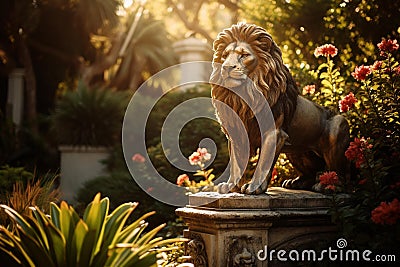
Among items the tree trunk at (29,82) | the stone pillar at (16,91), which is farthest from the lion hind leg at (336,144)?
the stone pillar at (16,91)

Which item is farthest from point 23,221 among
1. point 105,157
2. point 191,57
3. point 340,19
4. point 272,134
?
point 191,57

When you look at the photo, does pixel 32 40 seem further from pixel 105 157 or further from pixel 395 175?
pixel 395 175

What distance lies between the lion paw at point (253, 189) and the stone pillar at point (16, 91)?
1286 cm

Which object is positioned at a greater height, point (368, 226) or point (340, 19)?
point (340, 19)

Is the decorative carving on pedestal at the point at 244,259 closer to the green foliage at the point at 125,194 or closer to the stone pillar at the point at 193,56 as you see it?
the green foliage at the point at 125,194

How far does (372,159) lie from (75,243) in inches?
92.9

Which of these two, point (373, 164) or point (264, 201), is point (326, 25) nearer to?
point (373, 164)

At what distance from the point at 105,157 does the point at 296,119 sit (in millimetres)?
7222

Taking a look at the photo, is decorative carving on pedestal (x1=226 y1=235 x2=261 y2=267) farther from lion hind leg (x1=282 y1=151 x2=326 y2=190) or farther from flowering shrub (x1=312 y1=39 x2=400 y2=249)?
lion hind leg (x1=282 y1=151 x2=326 y2=190)

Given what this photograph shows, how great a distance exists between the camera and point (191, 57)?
12625 mm

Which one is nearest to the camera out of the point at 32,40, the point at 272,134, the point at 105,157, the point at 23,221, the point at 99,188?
the point at 23,221

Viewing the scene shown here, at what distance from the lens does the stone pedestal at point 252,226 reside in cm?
396

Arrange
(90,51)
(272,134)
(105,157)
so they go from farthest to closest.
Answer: (90,51), (105,157), (272,134)

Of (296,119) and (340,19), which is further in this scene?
(340,19)
